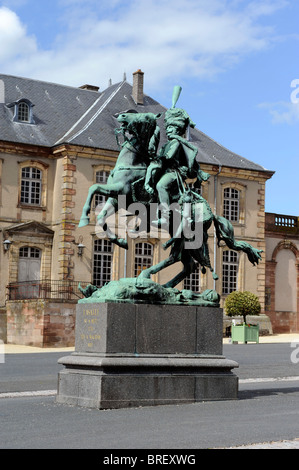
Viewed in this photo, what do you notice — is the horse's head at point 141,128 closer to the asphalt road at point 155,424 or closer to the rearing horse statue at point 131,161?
the rearing horse statue at point 131,161

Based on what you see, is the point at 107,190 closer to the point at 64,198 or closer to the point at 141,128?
the point at 141,128

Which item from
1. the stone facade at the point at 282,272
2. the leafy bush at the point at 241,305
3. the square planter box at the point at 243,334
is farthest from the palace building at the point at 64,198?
the square planter box at the point at 243,334

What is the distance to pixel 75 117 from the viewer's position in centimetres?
3991

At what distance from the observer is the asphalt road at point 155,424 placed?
25.8ft

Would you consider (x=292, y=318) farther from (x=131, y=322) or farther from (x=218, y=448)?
(x=218, y=448)

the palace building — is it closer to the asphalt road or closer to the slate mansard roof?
the slate mansard roof

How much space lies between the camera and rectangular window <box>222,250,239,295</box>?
1590 inches

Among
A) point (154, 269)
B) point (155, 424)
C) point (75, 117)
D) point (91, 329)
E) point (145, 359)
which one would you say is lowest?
point (155, 424)

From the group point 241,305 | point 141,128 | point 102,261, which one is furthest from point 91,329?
point 102,261

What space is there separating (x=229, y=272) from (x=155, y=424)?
31.8 m

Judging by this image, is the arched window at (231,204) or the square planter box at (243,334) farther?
the arched window at (231,204)

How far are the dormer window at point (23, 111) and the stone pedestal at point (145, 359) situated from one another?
27.4 m
